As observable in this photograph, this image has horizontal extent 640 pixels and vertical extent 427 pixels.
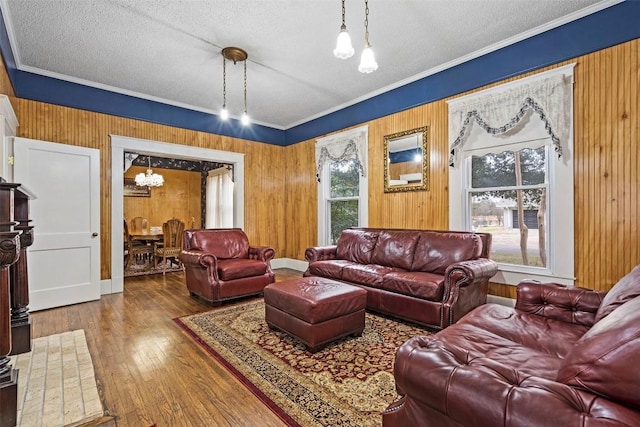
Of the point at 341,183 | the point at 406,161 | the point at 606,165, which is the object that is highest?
the point at 406,161

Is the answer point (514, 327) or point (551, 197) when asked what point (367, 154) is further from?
point (514, 327)

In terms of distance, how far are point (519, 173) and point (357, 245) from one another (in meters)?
2.15

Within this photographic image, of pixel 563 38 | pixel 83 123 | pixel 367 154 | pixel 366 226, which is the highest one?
pixel 563 38

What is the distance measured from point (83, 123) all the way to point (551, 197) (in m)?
5.96

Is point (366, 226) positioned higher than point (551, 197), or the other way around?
point (551, 197)

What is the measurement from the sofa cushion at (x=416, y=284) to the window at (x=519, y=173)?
1.08 meters

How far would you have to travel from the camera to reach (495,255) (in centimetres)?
367

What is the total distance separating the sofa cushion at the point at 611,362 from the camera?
0.82 meters

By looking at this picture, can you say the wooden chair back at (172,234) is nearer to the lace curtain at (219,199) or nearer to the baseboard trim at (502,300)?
the lace curtain at (219,199)

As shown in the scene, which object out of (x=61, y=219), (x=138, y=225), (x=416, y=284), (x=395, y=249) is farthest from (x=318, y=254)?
(x=138, y=225)

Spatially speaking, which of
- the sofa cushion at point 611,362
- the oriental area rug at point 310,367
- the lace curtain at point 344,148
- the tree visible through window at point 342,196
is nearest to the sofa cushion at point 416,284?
the oriental area rug at point 310,367

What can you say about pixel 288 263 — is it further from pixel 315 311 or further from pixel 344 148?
pixel 315 311

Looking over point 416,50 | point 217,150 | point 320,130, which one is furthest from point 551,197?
point 217,150

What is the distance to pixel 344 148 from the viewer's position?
525 cm
